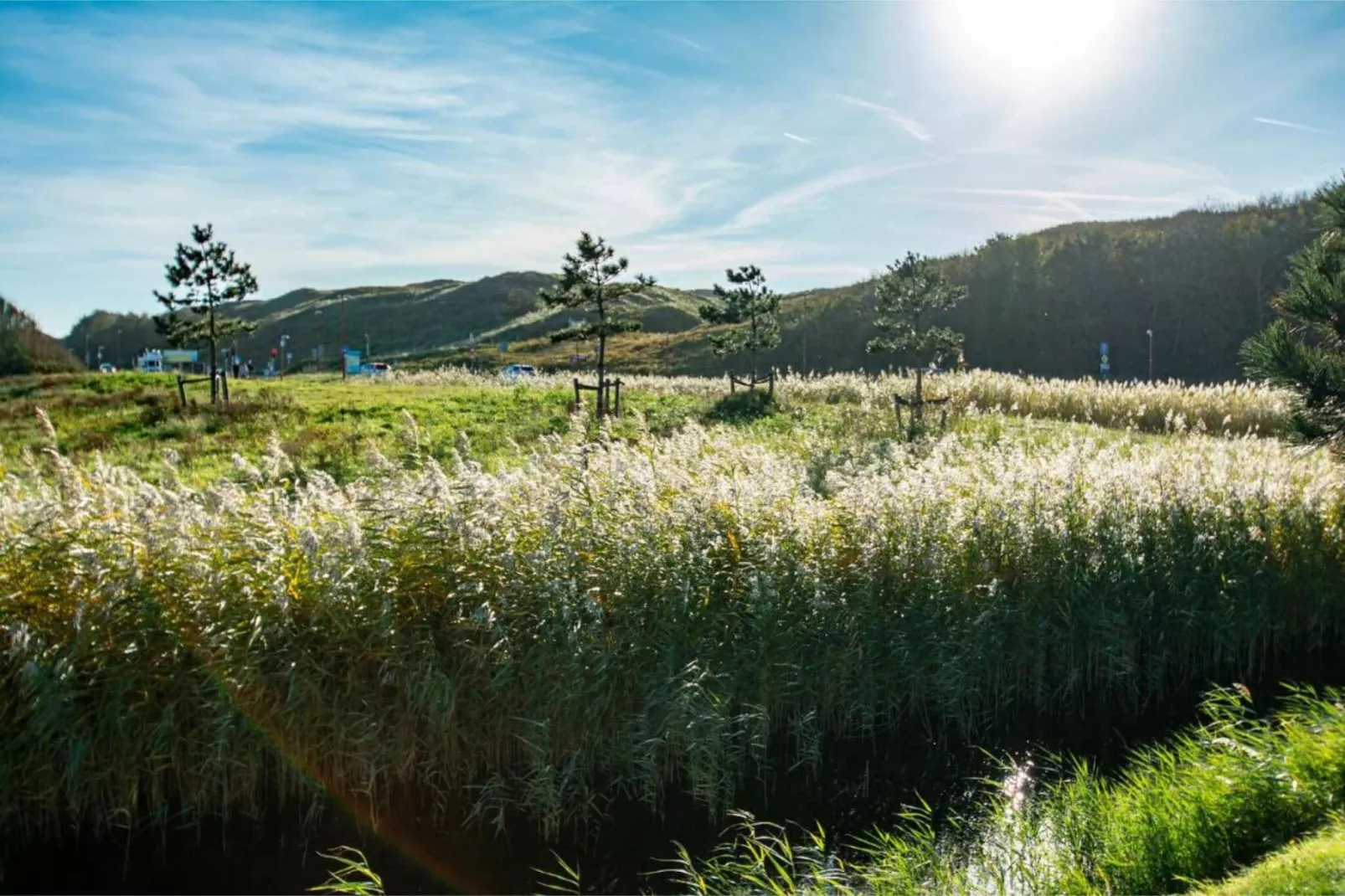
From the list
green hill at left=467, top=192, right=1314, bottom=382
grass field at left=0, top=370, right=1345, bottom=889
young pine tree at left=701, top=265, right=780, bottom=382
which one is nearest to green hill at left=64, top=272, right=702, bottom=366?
green hill at left=467, top=192, right=1314, bottom=382

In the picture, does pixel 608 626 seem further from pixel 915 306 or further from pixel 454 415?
pixel 915 306

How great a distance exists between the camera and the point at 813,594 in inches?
341

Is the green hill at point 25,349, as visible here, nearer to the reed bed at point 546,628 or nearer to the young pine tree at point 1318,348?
the reed bed at point 546,628

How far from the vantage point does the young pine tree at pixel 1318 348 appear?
11.7m

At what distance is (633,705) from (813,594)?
2119mm

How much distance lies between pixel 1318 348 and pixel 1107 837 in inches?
397

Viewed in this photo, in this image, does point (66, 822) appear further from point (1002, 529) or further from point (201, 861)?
point (1002, 529)

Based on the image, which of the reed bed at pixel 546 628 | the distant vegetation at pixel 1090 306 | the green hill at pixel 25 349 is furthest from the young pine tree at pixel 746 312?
the green hill at pixel 25 349

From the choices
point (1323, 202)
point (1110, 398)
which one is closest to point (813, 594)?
point (1323, 202)

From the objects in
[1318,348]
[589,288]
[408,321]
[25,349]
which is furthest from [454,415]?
[408,321]

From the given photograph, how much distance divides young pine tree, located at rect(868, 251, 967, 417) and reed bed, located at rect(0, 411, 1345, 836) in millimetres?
16311

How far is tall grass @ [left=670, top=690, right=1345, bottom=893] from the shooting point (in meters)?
5.48

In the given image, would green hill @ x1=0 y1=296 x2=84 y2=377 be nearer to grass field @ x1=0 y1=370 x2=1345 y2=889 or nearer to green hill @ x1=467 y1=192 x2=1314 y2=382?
green hill @ x1=467 y1=192 x2=1314 y2=382

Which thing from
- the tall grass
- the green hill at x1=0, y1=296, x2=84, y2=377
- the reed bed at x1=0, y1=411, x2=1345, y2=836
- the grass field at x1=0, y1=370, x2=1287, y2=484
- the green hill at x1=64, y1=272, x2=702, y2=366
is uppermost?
the green hill at x1=64, y1=272, x2=702, y2=366
